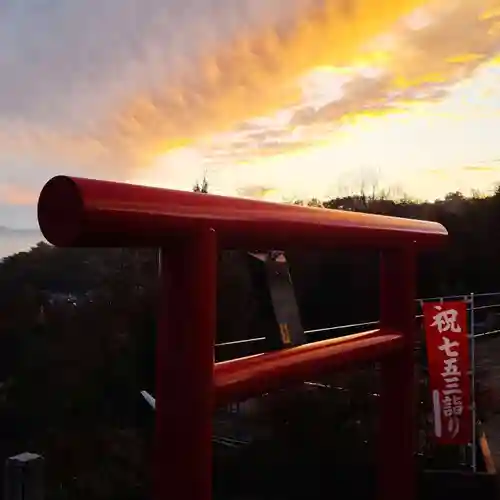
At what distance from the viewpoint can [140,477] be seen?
6.20 meters

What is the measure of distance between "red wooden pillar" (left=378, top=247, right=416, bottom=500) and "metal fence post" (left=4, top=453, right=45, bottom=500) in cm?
129

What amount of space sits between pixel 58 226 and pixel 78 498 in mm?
5987

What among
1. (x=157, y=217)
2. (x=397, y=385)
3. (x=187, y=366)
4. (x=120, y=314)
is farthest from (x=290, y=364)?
(x=120, y=314)

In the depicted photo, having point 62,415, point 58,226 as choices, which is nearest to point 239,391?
point 58,226

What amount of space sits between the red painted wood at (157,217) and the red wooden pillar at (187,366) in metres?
0.07

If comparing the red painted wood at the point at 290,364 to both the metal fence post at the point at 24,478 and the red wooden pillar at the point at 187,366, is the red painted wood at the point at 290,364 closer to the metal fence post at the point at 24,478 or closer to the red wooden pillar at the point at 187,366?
the red wooden pillar at the point at 187,366

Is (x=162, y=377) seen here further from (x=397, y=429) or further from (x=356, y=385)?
(x=356, y=385)

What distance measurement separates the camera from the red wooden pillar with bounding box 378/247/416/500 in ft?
8.08

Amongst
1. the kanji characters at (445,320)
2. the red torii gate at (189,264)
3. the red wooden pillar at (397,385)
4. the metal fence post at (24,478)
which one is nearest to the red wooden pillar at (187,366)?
the red torii gate at (189,264)

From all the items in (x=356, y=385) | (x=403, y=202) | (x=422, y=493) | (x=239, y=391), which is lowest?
(x=422, y=493)

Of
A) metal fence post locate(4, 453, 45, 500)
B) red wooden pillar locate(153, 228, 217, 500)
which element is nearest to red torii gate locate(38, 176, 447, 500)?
red wooden pillar locate(153, 228, 217, 500)

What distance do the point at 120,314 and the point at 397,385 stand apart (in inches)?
337

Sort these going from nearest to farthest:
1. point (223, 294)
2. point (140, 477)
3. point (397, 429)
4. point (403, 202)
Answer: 1. point (397, 429)
2. point (140, 477)
3. point (223, 294)
4. point (403, 202)

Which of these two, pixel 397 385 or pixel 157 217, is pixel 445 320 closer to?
pixel 397 385
